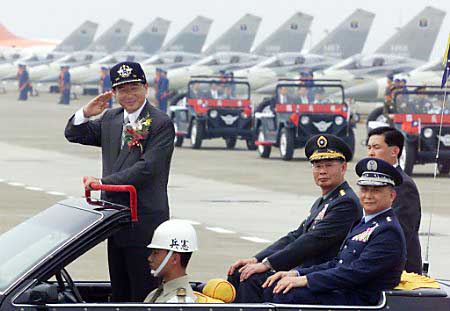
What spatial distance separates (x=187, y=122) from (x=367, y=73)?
2704 centimetres

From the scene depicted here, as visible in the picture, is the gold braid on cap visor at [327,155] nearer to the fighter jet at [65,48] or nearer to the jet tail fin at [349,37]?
the jet tail fin at [349,37]

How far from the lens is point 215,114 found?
111 feet

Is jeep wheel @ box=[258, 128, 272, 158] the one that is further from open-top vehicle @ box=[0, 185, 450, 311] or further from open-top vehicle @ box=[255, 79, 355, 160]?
open-top vehicle @ box=[0, 185, 450, 311]

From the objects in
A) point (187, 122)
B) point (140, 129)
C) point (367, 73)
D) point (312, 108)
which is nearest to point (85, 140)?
point (140, 129)

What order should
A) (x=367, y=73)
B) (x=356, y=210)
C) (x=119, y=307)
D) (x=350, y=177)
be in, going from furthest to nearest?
(x=367, y=73) < (x=350, y=177) < (x=356, y=210) < (x=119, y=307)

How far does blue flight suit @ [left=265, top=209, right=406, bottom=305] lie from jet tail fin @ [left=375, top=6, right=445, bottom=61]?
57901 mm

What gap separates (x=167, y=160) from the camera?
760 centimetres

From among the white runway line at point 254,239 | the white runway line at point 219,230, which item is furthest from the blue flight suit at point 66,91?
the white runway line at point 254,239

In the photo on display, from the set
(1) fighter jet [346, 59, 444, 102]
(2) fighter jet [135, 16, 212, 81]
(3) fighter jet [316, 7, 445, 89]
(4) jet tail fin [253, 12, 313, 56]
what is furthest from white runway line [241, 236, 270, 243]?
(2) fighter jet [135, 16, 212, 81]

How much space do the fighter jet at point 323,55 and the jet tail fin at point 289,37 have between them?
15.1 ft

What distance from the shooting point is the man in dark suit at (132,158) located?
7242mm

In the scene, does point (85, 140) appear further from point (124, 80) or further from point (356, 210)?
point (356, 210)

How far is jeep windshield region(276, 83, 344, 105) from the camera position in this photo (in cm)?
3144

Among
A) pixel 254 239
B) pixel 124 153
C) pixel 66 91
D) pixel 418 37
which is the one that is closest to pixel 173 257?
pixel 124 153
